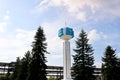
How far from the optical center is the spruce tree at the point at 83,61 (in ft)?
129

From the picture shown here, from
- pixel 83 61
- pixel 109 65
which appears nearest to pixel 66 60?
pixel 83 61

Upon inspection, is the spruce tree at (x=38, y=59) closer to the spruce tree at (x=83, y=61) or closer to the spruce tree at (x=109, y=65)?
the spruce tree at (x=83, y=61)

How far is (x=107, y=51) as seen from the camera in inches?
1836

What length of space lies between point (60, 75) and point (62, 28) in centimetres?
4256

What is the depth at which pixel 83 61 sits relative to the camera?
40.9 meters

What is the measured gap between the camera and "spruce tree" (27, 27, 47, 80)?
37094 millimetres

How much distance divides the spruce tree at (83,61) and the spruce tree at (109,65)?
18.9ft

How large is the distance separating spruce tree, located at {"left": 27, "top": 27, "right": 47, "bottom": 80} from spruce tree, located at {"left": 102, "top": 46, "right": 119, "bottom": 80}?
1412 cm

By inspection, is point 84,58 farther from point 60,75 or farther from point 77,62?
point 60,75

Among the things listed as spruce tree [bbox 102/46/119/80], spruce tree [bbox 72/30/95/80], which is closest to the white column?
spruce tree [bbox 72/30/95/80]

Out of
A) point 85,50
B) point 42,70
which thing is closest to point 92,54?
point 85,50

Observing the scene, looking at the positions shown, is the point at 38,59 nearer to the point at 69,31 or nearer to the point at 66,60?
the point at 66,60

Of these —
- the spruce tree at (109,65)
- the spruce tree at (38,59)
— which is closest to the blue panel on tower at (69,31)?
the spruce tree at (38,59)

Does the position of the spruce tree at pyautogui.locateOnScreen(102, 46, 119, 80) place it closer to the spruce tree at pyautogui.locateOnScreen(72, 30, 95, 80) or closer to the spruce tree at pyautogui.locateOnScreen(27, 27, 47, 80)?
the spruce tree at pyautogui.locateOnScreen(72, 30, 95, 80)
